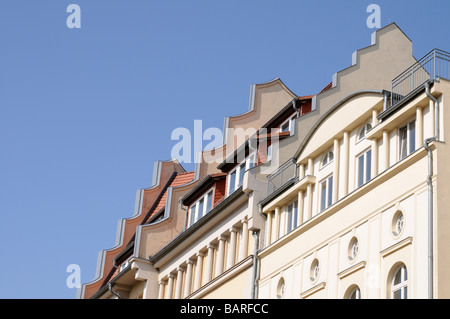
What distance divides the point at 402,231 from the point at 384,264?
46.0 inches

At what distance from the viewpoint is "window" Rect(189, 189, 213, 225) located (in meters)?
44.4

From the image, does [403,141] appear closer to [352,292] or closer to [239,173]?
[352,292]

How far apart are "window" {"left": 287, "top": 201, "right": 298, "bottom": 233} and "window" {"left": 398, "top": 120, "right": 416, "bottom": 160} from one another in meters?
6.55

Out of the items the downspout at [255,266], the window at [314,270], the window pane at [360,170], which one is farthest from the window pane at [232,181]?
the window pane at [360,170]

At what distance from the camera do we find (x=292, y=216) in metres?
35.5

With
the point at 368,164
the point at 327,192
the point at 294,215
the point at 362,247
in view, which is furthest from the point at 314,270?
the point at 368,164

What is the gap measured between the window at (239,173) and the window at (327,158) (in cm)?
630

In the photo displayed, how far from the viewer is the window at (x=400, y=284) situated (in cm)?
2717

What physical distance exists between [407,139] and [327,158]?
549cm

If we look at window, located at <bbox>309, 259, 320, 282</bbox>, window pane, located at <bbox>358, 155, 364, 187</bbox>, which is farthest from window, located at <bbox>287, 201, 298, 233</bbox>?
window pane, located at <bbox>358, 155, 364, 187</bbox>

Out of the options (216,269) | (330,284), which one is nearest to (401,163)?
(330,284)

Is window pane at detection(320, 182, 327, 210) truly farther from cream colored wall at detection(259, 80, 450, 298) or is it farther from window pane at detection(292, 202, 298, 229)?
window pane at detection(292, 202, 298, 229)

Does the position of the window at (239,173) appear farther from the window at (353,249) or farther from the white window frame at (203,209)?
the window at (353,249)
